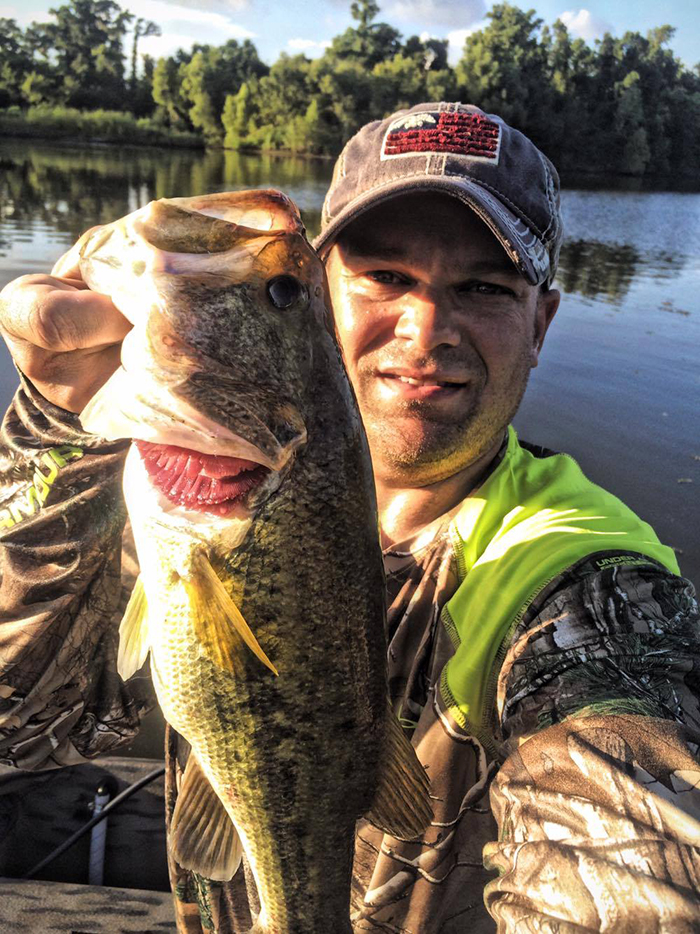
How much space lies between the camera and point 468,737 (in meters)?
1.96

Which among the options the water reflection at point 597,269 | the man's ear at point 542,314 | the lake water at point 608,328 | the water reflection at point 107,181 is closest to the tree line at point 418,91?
the water reflection at point 107,181

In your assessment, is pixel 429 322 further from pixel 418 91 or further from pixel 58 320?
pixel 418 91

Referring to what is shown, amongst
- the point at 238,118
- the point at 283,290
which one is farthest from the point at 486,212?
the point at 238,118

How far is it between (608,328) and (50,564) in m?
14.0

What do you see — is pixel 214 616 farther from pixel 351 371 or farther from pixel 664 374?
pixel 664 374

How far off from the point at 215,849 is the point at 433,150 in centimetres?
248

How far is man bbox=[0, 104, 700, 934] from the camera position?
4.25 feet

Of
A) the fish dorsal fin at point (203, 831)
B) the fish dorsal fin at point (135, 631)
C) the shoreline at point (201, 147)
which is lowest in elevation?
the fish dorsal fin at point (203, 831)

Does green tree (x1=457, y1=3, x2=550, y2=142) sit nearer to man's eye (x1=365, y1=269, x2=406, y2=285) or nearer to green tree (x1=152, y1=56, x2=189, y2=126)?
green tree (x1=152, y1=56, x2=189, y2=126)

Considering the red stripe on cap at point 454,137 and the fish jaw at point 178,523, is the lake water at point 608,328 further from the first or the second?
the fish jaw at point 178,523

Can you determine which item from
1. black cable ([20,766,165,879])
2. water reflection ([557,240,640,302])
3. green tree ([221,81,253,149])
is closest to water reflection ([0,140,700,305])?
water reflection ([557,240,640,302])

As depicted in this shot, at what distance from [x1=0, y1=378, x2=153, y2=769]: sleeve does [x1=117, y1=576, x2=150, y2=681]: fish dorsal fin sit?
52 centimetres

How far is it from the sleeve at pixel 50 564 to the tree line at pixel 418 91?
74890mm

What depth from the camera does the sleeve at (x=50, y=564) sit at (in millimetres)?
2125
